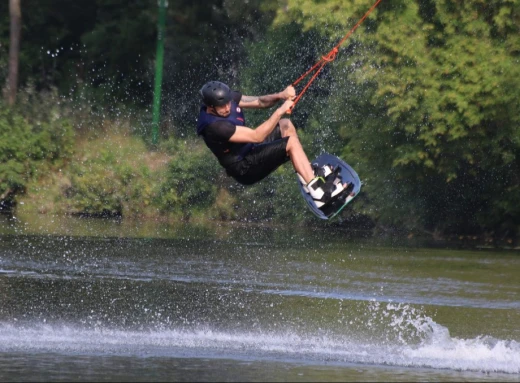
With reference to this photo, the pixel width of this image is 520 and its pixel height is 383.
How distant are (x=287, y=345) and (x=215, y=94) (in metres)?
2.43

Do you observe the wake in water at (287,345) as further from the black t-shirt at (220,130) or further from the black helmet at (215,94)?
the black helmet at (215,94)

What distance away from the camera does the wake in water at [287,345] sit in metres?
10.8

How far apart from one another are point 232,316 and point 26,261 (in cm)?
524

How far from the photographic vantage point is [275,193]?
88.4 ft

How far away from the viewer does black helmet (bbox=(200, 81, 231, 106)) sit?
445 inches

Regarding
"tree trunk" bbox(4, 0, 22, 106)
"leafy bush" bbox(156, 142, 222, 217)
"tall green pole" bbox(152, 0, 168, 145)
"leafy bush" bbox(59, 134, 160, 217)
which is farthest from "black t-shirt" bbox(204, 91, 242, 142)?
"tree trunk" bbox(4, 0, 22, 106)

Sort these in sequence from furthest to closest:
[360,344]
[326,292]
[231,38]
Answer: [231,38]
[326,292]
[360,344]

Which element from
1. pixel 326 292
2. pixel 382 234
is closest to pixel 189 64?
pixel 382 234

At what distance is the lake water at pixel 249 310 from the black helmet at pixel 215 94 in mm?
2250

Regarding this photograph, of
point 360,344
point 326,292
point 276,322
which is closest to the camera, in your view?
point 360,344

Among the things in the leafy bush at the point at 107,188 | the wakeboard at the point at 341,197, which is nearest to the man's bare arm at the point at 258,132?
the wakeboard at the point at 341,197

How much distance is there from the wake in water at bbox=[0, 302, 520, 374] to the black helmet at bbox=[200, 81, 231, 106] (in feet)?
7.38

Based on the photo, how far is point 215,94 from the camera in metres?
11.3

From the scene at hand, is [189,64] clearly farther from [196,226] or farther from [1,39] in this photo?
[196,226]
